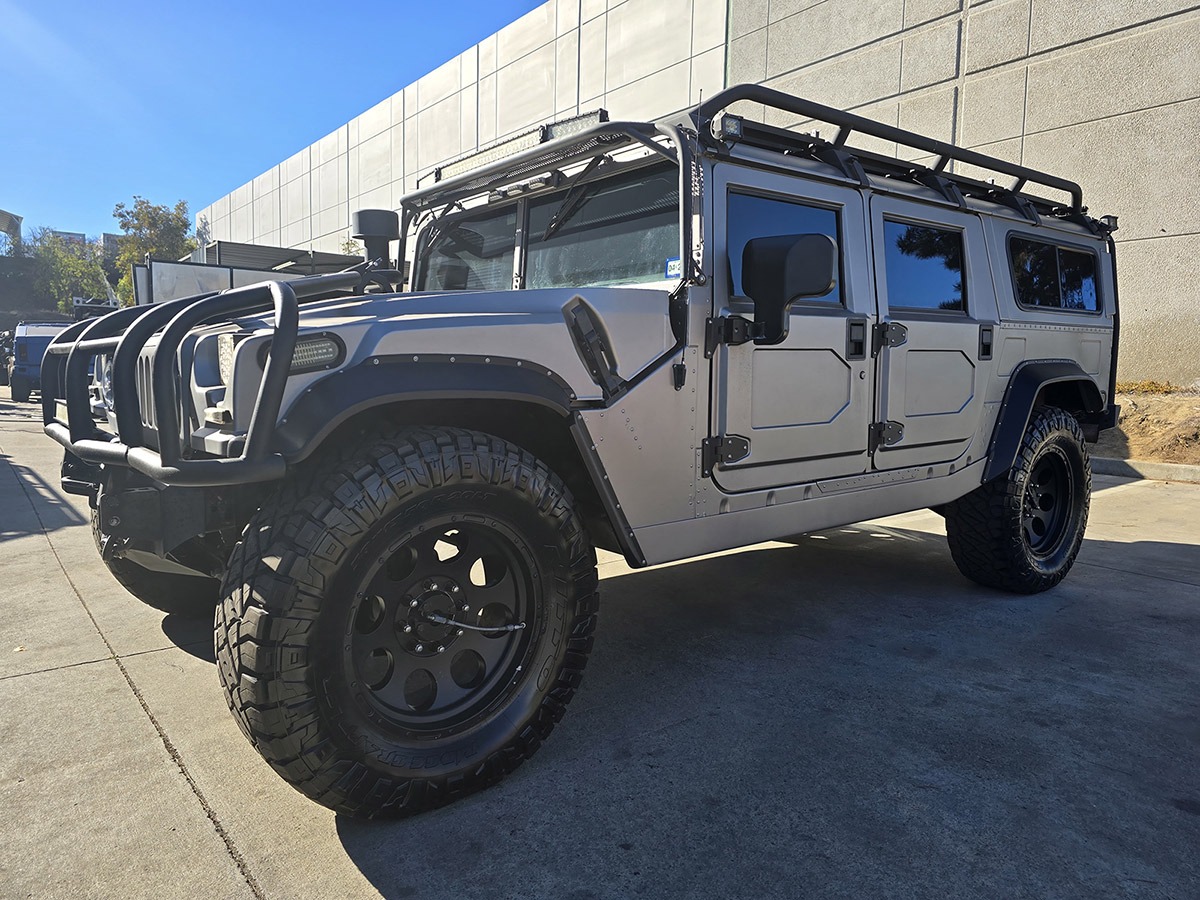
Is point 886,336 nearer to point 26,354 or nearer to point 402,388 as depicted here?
point 402,388

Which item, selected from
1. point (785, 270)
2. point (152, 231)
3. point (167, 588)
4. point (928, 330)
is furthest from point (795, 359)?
point (152, 231)

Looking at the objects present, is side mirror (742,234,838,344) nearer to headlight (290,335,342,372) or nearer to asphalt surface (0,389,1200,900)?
headlight (290,335,342,372)

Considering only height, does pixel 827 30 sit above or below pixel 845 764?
above

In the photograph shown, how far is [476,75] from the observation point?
20.8m

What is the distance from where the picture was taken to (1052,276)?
177 inches

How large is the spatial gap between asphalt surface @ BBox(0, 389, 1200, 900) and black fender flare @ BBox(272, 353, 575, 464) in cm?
106

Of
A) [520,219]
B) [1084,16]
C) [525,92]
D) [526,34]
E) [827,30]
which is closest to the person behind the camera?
[520,219]

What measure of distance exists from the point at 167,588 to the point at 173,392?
179 centimetres

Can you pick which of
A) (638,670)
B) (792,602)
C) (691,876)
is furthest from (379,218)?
(691,876)

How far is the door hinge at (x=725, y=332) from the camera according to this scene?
2.72 m

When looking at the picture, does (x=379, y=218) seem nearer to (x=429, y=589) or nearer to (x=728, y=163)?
(x=728, y=163)

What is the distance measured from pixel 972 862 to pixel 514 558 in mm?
1409

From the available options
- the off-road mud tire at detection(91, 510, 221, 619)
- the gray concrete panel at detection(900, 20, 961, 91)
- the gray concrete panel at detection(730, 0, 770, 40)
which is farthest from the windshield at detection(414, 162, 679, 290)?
the gray concrete panel at detection(730, 0, 770, 40)

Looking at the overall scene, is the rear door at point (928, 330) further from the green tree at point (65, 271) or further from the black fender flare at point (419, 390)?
the green tree at point (65, 271)
